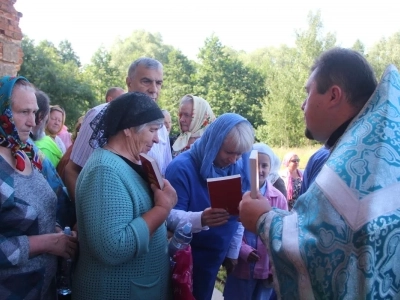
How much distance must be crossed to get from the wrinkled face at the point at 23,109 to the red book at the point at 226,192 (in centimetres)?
101

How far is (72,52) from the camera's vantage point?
131 feet

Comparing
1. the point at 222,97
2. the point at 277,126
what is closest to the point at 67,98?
the point at 277,126

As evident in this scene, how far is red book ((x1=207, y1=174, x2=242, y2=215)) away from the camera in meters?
2.22

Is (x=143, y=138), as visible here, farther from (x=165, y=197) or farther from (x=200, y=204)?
(x=200, y=204)

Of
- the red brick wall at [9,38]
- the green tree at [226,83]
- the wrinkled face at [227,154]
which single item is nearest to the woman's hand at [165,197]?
the wrinkled face at [227,154]

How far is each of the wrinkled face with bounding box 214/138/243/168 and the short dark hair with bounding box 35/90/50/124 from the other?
4.80 feet

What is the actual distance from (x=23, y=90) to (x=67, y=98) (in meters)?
19.5

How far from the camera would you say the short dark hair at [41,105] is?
3.18 metres

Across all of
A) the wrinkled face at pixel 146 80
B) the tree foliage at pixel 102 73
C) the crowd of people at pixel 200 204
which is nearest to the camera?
the crowd of people at pixel 200 204

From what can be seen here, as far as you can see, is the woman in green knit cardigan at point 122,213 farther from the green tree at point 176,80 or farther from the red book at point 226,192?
the green tree at point 176,80

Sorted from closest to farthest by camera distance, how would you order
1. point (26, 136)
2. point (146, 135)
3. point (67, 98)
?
point (146, 135) < point (26, 136) < point (67, 98)

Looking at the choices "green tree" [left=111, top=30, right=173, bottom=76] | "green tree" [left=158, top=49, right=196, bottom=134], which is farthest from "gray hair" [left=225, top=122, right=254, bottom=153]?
Result: "green tree" [left=111, top=30, right=173, bottom=76]

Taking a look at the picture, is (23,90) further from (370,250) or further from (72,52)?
(72,52)

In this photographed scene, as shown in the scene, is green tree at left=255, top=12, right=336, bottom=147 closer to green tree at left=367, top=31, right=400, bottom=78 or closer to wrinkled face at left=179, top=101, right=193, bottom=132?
green tree at left=367, top=31, right=400, bottom=78
